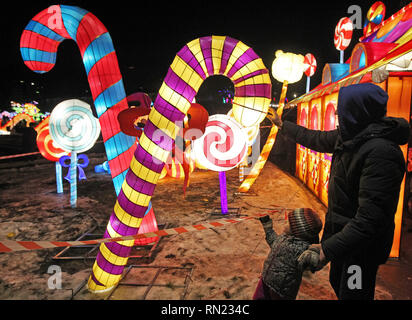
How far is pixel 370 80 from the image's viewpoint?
3602 mm

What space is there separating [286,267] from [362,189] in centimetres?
76

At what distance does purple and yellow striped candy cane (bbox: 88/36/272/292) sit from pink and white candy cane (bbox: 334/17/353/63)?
534 cm

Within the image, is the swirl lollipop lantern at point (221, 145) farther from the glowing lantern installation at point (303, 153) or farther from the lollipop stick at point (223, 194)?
the glowing lantern installation at point (303, 153)

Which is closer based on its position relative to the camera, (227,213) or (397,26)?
(397,26)

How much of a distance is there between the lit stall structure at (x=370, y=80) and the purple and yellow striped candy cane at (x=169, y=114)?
1.50 meters

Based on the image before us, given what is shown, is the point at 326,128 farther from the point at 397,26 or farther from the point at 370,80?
the point at 370,80

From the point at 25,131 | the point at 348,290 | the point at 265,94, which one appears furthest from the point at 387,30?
the point at 25,131

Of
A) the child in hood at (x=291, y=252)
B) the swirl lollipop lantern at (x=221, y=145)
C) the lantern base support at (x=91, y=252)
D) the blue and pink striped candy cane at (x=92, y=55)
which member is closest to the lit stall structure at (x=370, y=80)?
the swirl lollipop lantern at (x=221, y=145)

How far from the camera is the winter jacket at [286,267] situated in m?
1.72

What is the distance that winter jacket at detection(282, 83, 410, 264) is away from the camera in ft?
4.25

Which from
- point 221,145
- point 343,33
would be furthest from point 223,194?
point 343,33

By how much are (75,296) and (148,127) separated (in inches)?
84.0

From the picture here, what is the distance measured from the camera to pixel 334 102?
5609 millimetres
